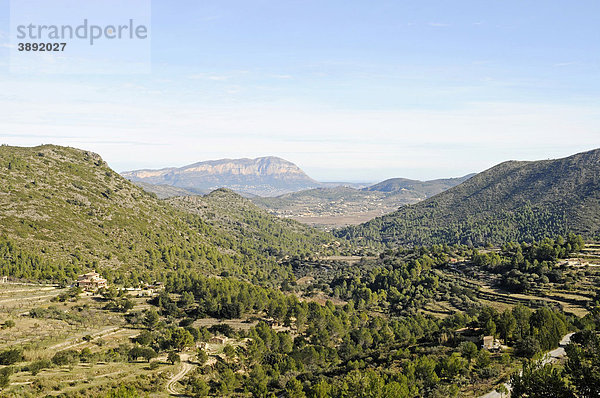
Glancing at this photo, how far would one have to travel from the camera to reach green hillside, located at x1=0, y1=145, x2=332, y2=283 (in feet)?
279

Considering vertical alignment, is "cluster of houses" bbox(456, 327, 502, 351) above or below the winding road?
below

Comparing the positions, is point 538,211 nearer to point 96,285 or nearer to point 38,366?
point 96,285

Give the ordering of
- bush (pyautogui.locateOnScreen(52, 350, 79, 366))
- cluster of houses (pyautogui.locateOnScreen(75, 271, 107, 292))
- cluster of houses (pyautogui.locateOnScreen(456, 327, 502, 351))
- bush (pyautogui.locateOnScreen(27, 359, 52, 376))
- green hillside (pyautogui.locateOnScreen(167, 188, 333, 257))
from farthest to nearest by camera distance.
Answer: green hillside (pyautogui.locateOnScreen(167, 188, 333, 257))
cluster of houses (pyautogui.locateOnScreen(75, 271, 107, 292))
cluster of houses (pyautogui.locateOnScreen(456, 327, 502, 351))
bush (pyautogui.locateOnScreen(52, 350, 79, 366))
bush (pyautogui.locateOnScreen(27, 359, 52, 376))

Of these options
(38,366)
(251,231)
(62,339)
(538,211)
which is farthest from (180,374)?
(538,211)

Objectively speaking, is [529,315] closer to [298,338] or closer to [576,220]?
[298,338]

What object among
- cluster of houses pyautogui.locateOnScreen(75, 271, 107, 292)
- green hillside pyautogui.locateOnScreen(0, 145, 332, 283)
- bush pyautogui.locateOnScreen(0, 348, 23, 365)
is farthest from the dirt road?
green hillside pyautogui.locateOnScreen(0, 145, 332, 283)

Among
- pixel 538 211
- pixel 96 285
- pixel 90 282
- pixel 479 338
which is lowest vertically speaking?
pixel 96 285

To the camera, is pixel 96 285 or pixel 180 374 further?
pixel 96 285

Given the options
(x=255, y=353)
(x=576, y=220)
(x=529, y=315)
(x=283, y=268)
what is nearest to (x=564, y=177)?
(x=576, y=220)

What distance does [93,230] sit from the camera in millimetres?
101875

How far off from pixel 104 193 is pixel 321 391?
112 metres

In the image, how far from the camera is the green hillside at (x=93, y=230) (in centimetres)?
8494

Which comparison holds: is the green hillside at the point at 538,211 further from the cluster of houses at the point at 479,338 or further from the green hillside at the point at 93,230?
the cluster of houses at the point at 479,338

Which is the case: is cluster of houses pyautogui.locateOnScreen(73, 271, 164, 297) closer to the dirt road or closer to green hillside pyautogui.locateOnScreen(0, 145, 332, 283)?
green hillside pyautogui.locateOnScreen(0, 145, 332, 283)
